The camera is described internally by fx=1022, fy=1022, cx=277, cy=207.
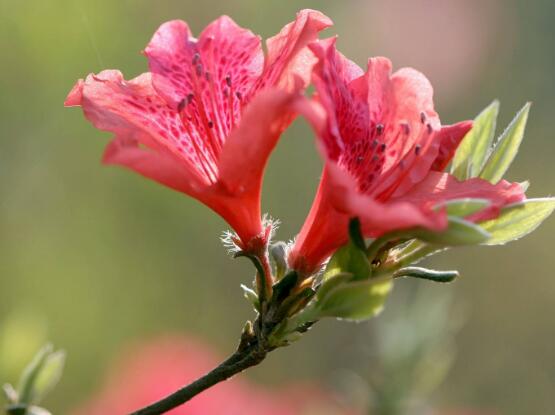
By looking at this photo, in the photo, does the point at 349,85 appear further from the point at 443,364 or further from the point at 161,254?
the point at 161,254

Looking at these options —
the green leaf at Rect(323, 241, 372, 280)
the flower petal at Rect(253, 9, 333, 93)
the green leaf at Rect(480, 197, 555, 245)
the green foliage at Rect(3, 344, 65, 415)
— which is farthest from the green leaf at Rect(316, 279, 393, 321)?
the green foliage at Rect(3, 344, 65, 415)

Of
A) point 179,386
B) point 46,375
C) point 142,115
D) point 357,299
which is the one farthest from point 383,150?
point 179,386

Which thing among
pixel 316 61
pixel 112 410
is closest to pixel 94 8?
pixel 112 410

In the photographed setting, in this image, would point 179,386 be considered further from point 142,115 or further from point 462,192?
point 462,192

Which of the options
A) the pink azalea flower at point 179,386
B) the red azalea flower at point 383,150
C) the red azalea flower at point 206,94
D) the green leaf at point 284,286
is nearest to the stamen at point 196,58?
the red azalea flower at point 206,94

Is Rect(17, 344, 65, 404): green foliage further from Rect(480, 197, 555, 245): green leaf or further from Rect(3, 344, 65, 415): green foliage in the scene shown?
Rect(480, 197, 555, 245): green leaf

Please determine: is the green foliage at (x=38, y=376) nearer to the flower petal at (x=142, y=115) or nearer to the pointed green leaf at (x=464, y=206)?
the flower petal at (x=142, y=115)
